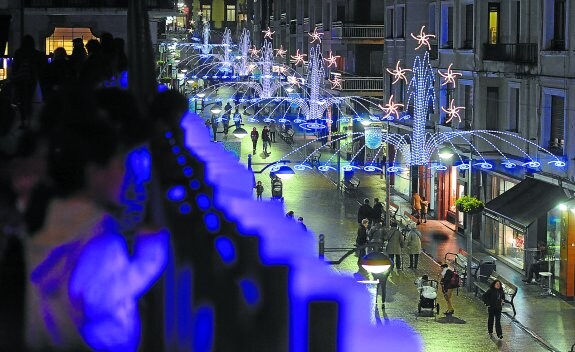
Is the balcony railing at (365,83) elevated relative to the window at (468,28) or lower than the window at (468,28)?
lower

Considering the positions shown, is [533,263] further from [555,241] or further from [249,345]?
[249,345]

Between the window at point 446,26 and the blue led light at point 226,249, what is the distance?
36.7 meters

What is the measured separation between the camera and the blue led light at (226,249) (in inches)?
127

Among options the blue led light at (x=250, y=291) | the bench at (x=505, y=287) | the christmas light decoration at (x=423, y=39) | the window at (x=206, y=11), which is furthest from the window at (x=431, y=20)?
the window at (x=206, y=11)

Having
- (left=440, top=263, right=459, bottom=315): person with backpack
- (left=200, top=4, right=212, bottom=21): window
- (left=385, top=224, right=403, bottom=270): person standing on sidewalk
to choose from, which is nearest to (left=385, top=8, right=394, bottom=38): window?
(left=385, top=224, right=403, bottom=270): person standing on sidewalk

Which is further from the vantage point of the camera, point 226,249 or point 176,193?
point 176,193

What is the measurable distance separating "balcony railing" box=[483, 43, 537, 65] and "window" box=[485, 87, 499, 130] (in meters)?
1.15

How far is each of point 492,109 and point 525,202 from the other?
20.7ft

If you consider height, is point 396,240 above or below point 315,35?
below

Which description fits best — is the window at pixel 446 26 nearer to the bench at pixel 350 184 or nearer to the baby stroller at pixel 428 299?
the bench at pixel 350 184

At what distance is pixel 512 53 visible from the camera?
3231 centimetres

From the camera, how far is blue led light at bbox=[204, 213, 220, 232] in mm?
3523

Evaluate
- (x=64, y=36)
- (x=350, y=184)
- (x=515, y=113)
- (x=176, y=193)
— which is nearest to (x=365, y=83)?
(x=350, y=184)

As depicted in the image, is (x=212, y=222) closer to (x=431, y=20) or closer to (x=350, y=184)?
(x=431, y=20)
